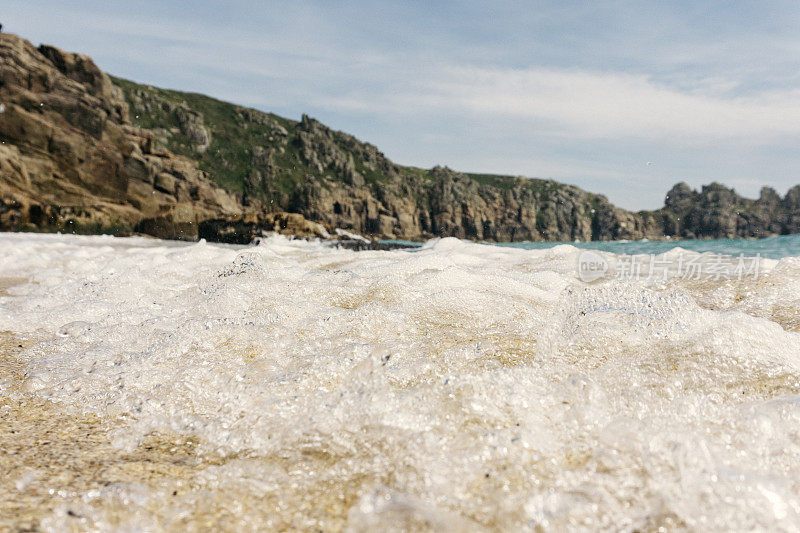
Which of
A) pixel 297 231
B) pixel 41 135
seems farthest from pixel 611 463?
pixel 41 135

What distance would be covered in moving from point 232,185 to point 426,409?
8031 centimetres

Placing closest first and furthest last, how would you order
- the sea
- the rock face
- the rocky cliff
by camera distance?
the sea < the rock face < the rocky cliff

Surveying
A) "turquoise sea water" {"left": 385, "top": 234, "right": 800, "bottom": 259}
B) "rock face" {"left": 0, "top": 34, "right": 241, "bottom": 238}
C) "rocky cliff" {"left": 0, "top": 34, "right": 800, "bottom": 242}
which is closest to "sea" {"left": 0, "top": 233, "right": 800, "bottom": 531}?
"turquoise sea water" {"left": 385, "top": 234, "right": 800, "bottom": 259}

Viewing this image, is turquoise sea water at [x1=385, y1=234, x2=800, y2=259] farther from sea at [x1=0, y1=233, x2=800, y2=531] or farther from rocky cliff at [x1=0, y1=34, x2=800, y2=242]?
rocky cliff at [x1=0, y1=34, x2=800, y2=242]

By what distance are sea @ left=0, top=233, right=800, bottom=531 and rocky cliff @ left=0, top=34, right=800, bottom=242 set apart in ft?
66.1

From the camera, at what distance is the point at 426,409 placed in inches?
64.3

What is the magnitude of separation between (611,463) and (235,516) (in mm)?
1234

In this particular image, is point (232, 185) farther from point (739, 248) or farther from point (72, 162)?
point (739, 248)

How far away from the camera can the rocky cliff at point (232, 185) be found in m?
23.1

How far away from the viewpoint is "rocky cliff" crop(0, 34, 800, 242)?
2312cm

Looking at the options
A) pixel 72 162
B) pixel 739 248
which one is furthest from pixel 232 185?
pixel 739 248

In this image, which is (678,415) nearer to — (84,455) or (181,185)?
(84,455)

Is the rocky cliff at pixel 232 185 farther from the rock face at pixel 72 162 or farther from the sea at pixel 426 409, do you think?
the sea at pixel 426 409

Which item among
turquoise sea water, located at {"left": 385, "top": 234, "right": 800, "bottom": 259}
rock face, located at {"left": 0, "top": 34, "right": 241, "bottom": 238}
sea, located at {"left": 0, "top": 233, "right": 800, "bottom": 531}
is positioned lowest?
sea, located at {"left": 0, "top": 233, "right": 800, "bottom": 531}
